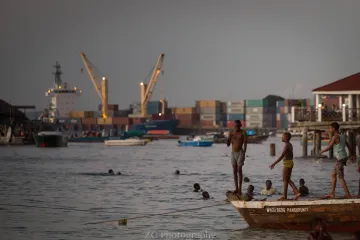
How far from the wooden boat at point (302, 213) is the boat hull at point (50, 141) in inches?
Result: 4302

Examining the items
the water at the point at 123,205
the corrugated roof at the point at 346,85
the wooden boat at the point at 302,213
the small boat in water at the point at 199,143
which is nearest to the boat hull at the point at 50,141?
the small boat in water at the point at 199,143

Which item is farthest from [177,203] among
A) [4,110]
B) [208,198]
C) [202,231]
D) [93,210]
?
[4,110]

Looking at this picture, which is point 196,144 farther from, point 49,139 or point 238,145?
point 238,145

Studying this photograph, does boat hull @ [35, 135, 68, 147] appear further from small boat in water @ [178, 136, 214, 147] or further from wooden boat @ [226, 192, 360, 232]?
wooden boat @ [226, 192, 360, 232]

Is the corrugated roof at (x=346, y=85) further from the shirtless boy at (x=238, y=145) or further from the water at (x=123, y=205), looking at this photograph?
the shirtless boy at (x=238, y=145)

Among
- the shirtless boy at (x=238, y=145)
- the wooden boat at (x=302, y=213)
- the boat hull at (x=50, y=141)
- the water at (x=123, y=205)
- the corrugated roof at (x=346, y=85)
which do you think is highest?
the corrugated roof at (x=346, y=85)

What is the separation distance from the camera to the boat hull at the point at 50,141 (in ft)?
427

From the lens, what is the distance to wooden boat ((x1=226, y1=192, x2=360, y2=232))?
21.5m

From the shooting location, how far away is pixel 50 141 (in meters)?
132

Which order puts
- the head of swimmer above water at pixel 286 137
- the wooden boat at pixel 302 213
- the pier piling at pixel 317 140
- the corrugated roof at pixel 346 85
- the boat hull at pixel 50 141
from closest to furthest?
1. the wooden boat at pixel 302 213
2. the head of swimmer above water at pixel 286 137
3. the corrugated roof at pixel 346 85
4. the pier piling at pixel 317 140
5. the boat hull at pixel 50 141

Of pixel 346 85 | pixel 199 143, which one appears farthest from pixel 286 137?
pixel 199 143

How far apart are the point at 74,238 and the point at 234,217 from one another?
6.08 m

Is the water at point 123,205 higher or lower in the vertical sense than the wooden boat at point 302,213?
lower

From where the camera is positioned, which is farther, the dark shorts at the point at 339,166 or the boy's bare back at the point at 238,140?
the boy's bare back at the point at 238,140
